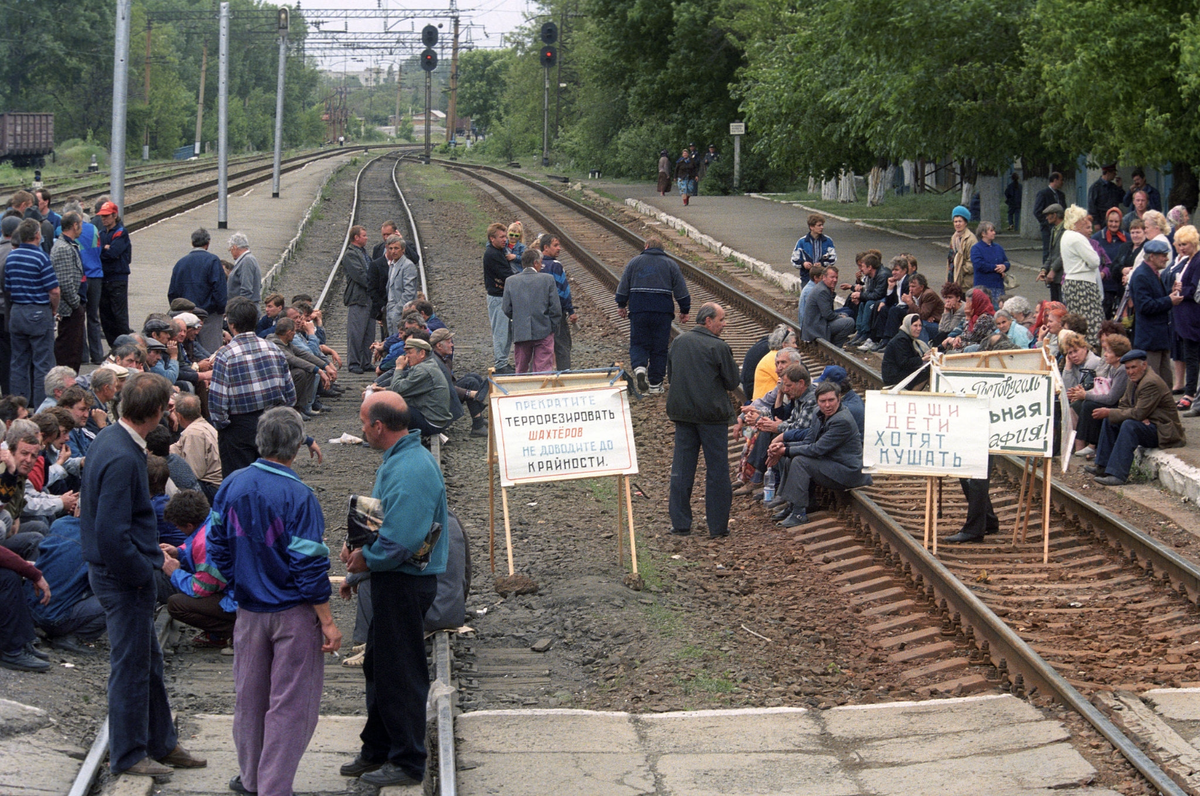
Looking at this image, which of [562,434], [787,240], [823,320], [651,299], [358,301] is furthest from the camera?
[787,240]

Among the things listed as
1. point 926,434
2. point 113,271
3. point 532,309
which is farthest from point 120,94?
point 926,434

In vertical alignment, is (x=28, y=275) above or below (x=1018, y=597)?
above

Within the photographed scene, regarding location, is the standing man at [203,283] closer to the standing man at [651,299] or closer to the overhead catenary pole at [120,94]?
the standing man at [651,299]

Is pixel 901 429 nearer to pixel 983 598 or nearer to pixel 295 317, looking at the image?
pixel 983 598

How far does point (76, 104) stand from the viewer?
295ft

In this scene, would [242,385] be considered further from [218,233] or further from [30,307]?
[218,233]

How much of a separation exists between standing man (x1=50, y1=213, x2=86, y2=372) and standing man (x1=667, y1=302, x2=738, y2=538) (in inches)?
250

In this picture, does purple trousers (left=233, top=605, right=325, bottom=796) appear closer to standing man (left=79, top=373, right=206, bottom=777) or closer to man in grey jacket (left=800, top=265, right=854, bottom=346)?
standing man (left=79, top=373, right=206, bottom=777)

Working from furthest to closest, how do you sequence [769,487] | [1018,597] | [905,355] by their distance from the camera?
1. [905,355]
2. [769,487]
3. [1018,597]

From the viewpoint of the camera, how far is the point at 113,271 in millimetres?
15719

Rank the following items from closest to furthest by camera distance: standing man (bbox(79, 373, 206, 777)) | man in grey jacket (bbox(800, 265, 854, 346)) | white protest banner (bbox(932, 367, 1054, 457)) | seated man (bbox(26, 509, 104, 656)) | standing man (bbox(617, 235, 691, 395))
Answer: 1. standing man (bbox(79, 373, 206, 777))
2. seated man (bbox(26, 509, 104, 656))
3. white protest banner (bbox(932, 367, 1054, 457))
4. standing man (bbox(617, 235, 691, 395))
5. man in grey jacket (bbox(800, 265, 854, 346))

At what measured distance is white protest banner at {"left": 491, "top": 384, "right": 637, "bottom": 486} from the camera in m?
9.61

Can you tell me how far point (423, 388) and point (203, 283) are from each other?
150 inches

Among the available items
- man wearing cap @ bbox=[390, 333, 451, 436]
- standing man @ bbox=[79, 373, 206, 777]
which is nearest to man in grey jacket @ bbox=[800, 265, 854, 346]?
man wearing cap @ bbox=[390, 333, 451, 436]
